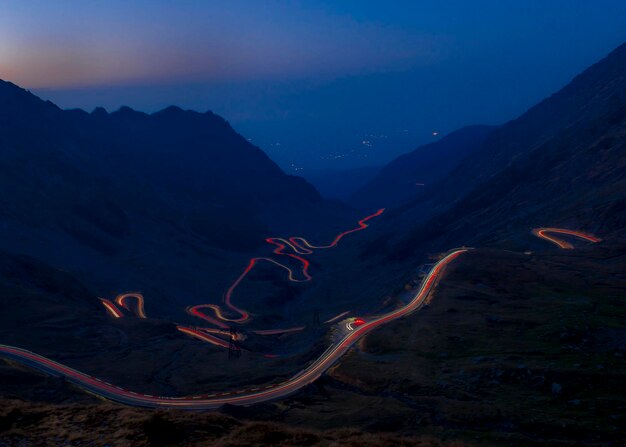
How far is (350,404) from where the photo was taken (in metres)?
49.0

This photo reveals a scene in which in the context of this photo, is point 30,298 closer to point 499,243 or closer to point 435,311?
point 435,311

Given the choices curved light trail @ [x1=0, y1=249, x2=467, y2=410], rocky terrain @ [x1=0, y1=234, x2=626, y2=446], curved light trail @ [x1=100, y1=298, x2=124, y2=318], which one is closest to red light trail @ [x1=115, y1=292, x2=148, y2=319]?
curved light trail @ [x1=100, y1=298, x2=124, y2=318]

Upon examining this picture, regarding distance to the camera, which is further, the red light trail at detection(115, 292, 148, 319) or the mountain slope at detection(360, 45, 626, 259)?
the red light trail at detection(115, 292, 148, 319)

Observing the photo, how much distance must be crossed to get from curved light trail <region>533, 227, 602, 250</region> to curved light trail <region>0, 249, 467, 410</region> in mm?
50856

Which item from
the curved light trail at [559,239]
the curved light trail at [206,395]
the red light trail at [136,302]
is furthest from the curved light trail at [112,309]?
the curved light trail at [559,239]

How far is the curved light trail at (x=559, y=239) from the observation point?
11431 centimetres

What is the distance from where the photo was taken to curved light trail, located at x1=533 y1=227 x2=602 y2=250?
375 ft

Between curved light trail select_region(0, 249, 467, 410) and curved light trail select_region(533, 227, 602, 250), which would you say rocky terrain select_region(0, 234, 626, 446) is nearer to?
curved light trail select_region(0, 249, 467, 410)

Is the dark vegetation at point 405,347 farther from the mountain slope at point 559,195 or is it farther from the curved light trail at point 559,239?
the curved light trail at point 559,239

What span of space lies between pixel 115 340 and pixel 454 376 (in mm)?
58462

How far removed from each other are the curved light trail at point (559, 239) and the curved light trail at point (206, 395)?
50856 mm

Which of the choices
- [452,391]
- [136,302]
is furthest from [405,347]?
[136,302]

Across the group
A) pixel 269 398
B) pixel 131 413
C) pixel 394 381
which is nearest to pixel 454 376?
pixel 394 381

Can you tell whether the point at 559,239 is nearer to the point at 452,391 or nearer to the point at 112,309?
the point at 452,391
